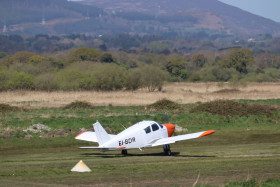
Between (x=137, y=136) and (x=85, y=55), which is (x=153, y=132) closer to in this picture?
(x=137, y=136)

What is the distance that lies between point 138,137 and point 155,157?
114 cm

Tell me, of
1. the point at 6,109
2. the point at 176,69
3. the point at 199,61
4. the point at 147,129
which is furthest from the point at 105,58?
the point at 147,129

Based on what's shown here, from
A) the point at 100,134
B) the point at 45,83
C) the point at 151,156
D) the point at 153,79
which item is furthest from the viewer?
the point at 153,79

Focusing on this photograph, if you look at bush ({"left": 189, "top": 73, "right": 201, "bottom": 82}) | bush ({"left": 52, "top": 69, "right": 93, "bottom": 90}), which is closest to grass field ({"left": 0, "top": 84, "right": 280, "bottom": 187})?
bush ({"left": 52, "top": 69, "right": 93, "bottom": 90})

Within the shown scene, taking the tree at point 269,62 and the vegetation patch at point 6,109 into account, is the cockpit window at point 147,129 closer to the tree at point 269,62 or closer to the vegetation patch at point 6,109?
the vegetation patch at point 6,109

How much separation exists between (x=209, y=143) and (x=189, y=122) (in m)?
8.02

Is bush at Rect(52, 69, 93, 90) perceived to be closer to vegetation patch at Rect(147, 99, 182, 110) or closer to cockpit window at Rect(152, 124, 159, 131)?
vegetation patch at Rect(147, 99, 182, 110)

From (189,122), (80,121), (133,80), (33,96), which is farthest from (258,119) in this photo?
(133,80)

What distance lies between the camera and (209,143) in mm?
28016

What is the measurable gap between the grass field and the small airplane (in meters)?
0.58

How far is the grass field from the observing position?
52.3ft

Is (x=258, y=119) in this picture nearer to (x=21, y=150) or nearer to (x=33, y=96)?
(x=21, y=150)

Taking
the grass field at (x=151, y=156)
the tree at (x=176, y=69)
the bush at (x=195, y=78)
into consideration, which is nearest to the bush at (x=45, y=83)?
the grass field at (x=151, y=156)

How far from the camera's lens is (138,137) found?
2216cm
